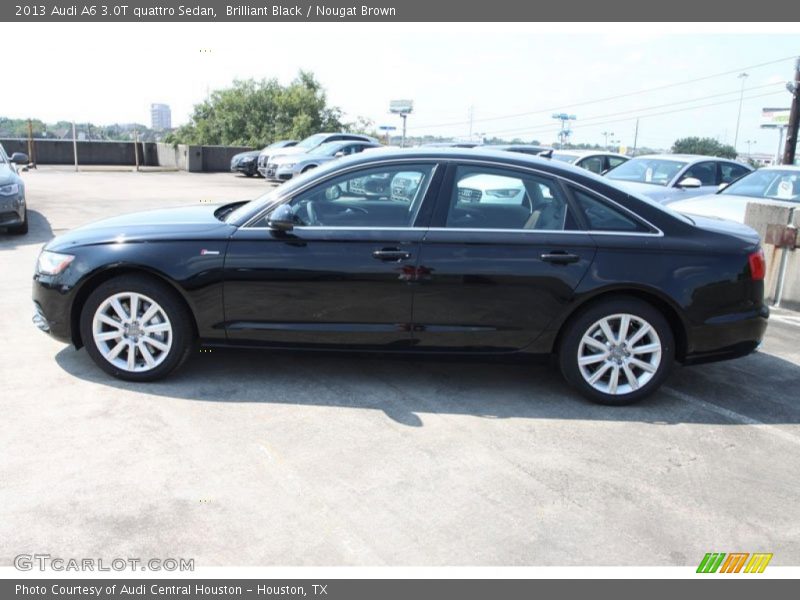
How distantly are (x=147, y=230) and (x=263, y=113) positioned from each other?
40.2 m

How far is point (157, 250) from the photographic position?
4543 millimetres

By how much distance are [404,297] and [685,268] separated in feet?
6.18

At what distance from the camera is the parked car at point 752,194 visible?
29.1 feet

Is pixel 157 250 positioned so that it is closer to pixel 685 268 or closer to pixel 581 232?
pixel 581 232

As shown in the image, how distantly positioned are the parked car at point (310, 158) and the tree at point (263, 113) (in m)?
20.4

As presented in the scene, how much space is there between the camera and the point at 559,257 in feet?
14.9

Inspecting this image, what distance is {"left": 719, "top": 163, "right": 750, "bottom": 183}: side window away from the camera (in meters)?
12.5

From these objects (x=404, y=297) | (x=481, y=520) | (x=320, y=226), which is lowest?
(x=481, y=520)

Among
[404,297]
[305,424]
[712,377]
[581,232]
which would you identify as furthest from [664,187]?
[305,424]

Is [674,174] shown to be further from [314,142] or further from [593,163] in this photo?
[314,142]

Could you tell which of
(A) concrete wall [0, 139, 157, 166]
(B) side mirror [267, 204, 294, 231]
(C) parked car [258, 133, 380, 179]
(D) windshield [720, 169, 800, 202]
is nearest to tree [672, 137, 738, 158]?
(C) parked car [258, 133, 380, 179]

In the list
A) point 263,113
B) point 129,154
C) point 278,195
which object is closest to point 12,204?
point 278,195

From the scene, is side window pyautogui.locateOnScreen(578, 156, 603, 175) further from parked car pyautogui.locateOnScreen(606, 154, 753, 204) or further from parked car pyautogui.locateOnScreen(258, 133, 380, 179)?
parked car pyautogui.locateOnScreen(258, 133, 380, 179)

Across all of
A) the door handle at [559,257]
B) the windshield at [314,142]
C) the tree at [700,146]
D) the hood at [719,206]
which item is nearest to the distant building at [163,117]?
the windshield at [314,142]
